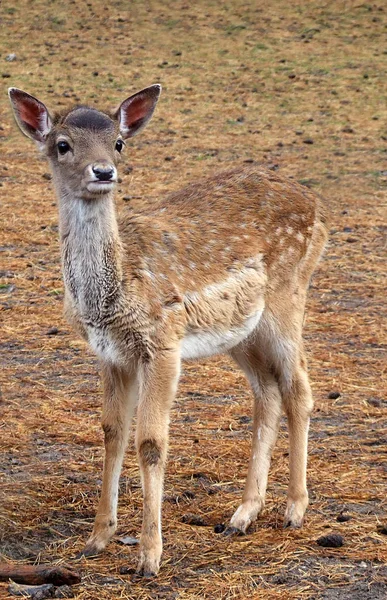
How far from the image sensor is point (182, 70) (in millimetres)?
20000

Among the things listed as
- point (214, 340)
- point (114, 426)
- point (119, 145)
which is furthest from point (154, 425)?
point (119, 145)

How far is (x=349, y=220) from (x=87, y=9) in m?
12.4

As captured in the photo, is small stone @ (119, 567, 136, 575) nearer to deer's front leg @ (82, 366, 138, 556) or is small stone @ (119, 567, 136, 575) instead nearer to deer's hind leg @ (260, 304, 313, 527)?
deer's front leg @ (82, 366, 138, 556)

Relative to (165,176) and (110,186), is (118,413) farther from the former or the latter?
(165,176)

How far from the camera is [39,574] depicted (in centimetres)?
484

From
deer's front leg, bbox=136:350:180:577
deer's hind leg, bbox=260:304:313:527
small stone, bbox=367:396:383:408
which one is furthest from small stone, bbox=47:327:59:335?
deer's front leg, bbox=136:350:180:577

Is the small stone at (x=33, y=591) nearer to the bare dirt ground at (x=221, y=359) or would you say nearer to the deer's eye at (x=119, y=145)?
the bare dirt ground at (x=221, y=359)

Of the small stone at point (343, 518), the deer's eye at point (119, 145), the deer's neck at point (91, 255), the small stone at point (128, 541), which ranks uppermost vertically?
the deer's eye at point (119, 145)

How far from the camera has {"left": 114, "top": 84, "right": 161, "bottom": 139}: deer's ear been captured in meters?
5.78

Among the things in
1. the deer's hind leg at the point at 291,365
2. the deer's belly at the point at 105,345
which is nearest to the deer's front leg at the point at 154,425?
the deer's belly at the point at 105,345

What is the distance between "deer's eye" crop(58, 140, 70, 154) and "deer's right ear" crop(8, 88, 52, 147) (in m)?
0.21

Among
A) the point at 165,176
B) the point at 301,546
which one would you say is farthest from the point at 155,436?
the point at 165,176

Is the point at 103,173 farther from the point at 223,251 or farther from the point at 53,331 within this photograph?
the point at 53,331

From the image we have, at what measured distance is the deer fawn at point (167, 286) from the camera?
5.26m
